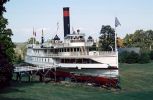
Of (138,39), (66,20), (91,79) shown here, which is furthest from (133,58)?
(91,79)

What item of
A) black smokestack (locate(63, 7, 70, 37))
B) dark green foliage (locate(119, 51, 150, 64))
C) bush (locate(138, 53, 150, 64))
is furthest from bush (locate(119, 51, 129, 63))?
black smokestack (locate(63, 7, 70, 37))

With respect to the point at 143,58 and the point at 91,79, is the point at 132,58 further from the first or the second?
the point at 91,79

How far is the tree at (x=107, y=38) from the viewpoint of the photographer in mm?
109188

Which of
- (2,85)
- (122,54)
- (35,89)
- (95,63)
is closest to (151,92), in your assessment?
(95,63)

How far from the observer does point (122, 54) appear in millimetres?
104750

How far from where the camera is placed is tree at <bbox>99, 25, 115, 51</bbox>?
109 metres

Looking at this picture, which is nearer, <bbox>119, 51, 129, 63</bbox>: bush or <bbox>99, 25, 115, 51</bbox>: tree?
<bbox>119, 51, 129, 63</bbox>: bush

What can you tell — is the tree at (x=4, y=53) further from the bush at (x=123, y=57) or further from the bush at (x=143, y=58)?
the bush at (x=143, y=58)

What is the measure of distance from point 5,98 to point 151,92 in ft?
56.9

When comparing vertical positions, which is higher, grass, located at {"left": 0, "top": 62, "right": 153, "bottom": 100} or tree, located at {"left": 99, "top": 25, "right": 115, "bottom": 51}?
tree, located at {"left": 99, "top": 25, "right": 115, "bottom": 51}

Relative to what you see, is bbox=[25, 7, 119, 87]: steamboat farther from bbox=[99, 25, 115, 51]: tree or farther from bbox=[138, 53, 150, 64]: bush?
bbox=[99, 25, 115, 51]: tree

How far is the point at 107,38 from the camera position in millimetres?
110125

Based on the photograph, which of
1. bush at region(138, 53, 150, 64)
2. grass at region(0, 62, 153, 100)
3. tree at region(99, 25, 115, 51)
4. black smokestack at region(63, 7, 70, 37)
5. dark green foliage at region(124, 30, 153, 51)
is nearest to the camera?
grass at region(0, 62, 153, 100)

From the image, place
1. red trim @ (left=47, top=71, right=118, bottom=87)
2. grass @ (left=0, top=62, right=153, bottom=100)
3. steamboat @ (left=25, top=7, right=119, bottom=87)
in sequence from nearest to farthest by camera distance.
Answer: grass @ (left=0, top=62, right=153, bottom=100)
red trim @ (left=47, top=71, right=118, bottom=87)
steamboat @ (left=25, top=7, right=119, bottom=87)
